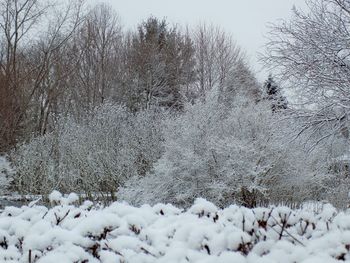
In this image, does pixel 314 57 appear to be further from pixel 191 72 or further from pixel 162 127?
pixel 191 72

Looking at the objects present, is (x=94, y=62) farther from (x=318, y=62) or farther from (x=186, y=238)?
(x=186, y=238)

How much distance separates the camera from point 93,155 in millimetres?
15516

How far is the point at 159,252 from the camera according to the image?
2.03 meters

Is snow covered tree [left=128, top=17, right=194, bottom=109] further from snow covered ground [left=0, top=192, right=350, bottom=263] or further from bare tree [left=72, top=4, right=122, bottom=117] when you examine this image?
snow covered ground [left=0, top=192, right=350, bottom=263]

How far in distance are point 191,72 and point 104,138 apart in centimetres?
1140

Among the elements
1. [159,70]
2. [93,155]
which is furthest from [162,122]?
[159,70]

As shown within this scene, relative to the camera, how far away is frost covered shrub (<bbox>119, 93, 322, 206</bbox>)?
12.1m

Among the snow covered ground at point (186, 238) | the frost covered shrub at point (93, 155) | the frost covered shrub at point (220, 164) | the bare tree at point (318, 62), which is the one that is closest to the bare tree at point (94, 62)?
the frost covered shrub at point (93, 155)

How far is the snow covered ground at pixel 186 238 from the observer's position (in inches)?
69.6

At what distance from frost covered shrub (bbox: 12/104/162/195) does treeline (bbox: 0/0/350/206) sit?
5cm

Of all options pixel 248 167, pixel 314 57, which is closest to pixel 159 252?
pixel 314 57

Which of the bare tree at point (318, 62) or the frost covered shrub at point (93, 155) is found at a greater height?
the bare tree at point (318, 62)

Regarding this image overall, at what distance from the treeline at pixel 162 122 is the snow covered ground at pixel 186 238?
26.7 ft

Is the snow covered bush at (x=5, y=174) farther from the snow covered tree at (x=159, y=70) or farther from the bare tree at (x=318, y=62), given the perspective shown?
the bare tree at (x=318, y=62)
